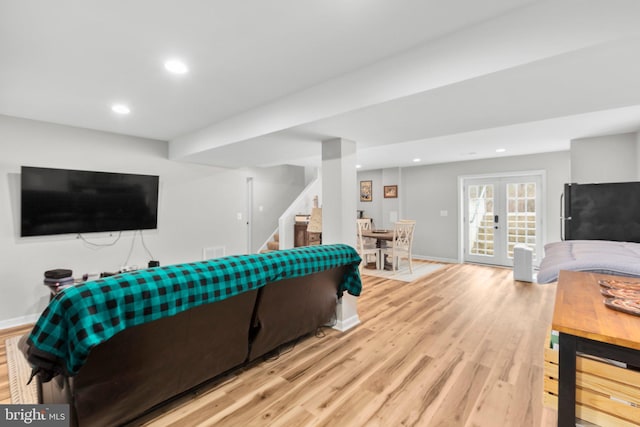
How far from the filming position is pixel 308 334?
289 centimetres

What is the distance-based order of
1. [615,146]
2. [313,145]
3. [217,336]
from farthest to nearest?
1. [615,146]
2. [313,145]
3. [217,336]

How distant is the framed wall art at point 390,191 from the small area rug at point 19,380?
679 cm

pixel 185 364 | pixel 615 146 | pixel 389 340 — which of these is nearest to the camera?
pixel 185 364

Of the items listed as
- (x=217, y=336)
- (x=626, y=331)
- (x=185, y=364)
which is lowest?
(x=185, y=364)

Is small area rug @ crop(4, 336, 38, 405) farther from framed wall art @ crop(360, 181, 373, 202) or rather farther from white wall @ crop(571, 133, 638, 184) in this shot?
framed wall art @ crop(360, 181, 373, 202)

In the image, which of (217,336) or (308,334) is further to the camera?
(308,334)

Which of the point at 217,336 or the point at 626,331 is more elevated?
the point at 626,331

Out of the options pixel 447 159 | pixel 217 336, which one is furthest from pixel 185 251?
pixel 447 159

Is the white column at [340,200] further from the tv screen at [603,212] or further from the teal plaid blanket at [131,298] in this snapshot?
the tv screen at [603,212]

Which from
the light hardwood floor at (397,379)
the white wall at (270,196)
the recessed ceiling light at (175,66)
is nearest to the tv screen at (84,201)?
the light hardwood floor at (397,379)

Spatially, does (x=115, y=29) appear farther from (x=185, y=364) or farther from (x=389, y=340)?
(x=389, y=340)

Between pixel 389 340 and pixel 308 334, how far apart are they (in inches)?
30.9

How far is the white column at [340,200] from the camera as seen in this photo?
9.98 feet

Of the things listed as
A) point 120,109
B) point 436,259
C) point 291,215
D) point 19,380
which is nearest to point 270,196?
point 291,215
